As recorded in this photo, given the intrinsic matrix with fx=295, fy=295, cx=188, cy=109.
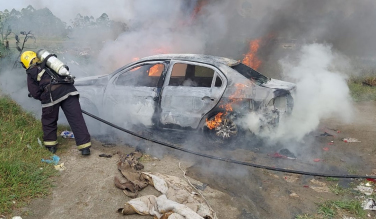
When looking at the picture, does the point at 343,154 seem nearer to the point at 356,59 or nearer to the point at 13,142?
the point at 13,142

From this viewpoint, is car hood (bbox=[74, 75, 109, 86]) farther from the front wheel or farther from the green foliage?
the green foliage

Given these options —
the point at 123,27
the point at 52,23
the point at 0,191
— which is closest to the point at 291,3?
the point at 123,27

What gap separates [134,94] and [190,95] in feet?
3.73

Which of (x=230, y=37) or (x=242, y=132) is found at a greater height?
(x=230, y=37)

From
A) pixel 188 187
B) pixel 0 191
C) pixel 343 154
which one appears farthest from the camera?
pixel 343 154

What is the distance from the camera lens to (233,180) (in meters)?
4.38

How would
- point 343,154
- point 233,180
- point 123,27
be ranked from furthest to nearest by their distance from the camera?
point 123,27
point 343,154
point 233,180

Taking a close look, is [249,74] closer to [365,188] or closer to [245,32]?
[365,188]

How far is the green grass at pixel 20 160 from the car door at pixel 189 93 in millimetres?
2241

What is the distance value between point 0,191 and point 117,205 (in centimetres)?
143

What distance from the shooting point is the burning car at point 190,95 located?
5.31 meters

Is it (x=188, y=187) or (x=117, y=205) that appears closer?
(x=117, y=205)

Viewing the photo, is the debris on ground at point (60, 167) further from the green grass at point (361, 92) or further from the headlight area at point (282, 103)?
the green grass at point (361, 92)

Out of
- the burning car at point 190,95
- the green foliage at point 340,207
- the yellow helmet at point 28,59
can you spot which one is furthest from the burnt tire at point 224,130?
the yellow helmet at point 28,59
